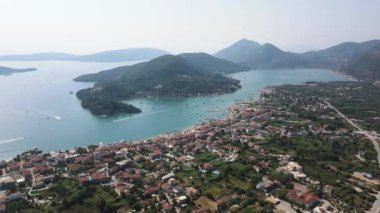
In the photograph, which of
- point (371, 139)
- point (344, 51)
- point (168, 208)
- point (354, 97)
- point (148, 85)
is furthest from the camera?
point (344, 51)

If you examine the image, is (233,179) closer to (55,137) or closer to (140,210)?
(140,210)

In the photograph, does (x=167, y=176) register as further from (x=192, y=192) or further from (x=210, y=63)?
(x=210, y=63)

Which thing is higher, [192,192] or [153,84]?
[153,84]

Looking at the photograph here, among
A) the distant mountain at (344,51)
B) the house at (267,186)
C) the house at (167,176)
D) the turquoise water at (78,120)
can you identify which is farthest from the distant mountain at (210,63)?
the house at (267,186)

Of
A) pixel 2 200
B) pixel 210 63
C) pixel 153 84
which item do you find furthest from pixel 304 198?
pixel 210 63

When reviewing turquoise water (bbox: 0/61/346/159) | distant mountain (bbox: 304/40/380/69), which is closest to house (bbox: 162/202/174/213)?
turquoise water (bbox: 0/61/346/159)

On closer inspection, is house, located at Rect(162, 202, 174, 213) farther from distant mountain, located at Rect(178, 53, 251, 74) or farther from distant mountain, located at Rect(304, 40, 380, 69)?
distant mountain, located at Rect(304, 40, 380, 69)

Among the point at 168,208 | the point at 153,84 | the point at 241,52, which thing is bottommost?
the point at 168,208

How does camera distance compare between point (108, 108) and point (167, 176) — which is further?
point (108, 108)

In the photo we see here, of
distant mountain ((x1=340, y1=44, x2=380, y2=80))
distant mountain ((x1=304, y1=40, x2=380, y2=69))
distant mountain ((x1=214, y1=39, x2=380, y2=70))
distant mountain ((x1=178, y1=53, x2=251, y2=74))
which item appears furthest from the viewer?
distant mountain ((x1=304, y1=40, x2=380, y2=69))
